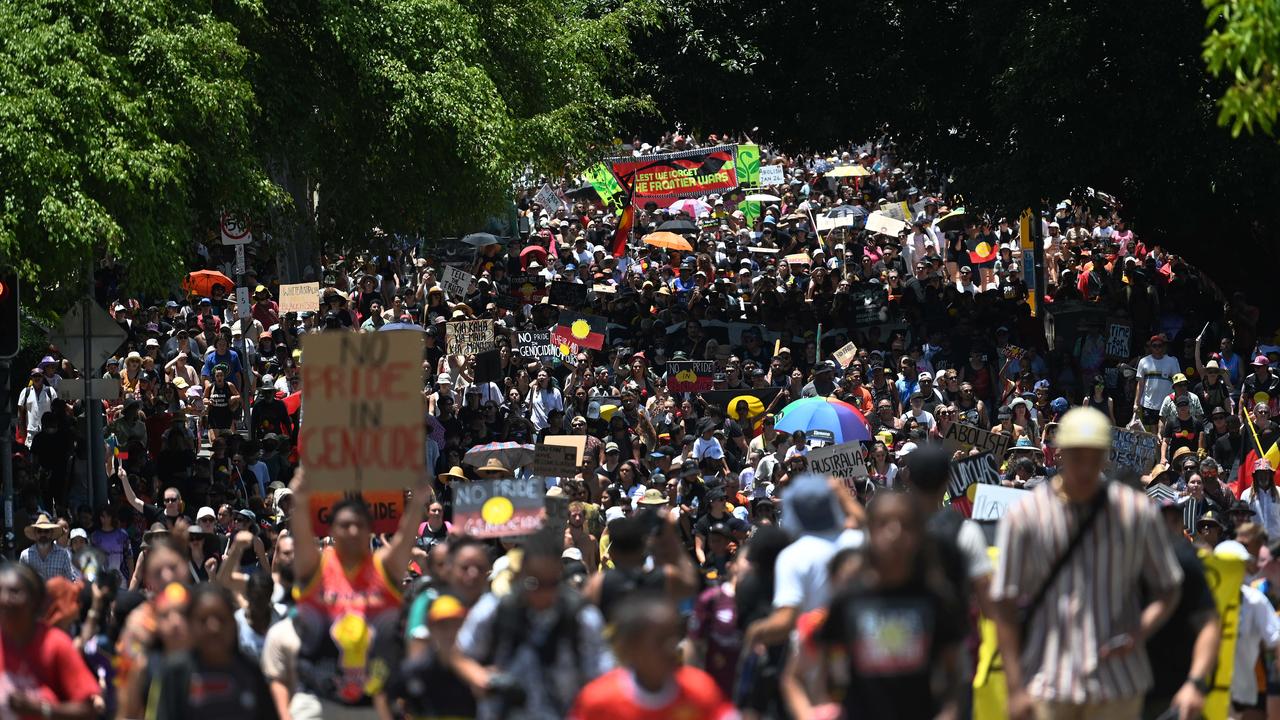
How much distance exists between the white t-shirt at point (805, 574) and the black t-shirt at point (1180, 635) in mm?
1162

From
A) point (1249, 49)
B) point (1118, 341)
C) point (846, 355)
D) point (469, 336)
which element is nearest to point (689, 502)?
point (846, 355)

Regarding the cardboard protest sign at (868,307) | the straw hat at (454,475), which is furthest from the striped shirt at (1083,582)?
the cardboard protest sign at (868,307)

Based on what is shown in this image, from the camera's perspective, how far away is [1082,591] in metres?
7.36

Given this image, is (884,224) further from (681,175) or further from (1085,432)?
(1085,432)

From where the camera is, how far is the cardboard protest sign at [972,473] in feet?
52.6

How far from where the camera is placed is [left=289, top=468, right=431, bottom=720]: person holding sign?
8688mm

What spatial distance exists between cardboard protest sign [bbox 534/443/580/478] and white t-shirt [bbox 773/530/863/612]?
33.3ft

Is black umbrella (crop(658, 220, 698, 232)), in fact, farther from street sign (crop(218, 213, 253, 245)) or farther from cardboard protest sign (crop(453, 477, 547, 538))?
cardboard protest sign (crop(453, 477, 547, 538))

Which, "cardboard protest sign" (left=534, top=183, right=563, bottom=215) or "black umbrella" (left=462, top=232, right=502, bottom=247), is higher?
"cardboard protest sign" (left=534, top=183, right=563, bottom=215)

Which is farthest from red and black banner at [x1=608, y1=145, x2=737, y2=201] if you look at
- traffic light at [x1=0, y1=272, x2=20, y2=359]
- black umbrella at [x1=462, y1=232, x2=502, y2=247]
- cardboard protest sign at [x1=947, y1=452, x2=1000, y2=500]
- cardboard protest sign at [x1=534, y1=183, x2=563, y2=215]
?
cardboard protest sign at [x1=947, y1=452, x2=1000, y2=500]

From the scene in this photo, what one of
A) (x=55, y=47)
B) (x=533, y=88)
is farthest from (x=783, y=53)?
(x=55, y=47)

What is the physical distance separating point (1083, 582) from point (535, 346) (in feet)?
57.9

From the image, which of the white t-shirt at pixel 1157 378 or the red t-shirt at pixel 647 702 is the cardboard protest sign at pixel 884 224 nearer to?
the white t-shirt at pixel 1157 378

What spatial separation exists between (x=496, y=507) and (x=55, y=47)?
8.95 meters
